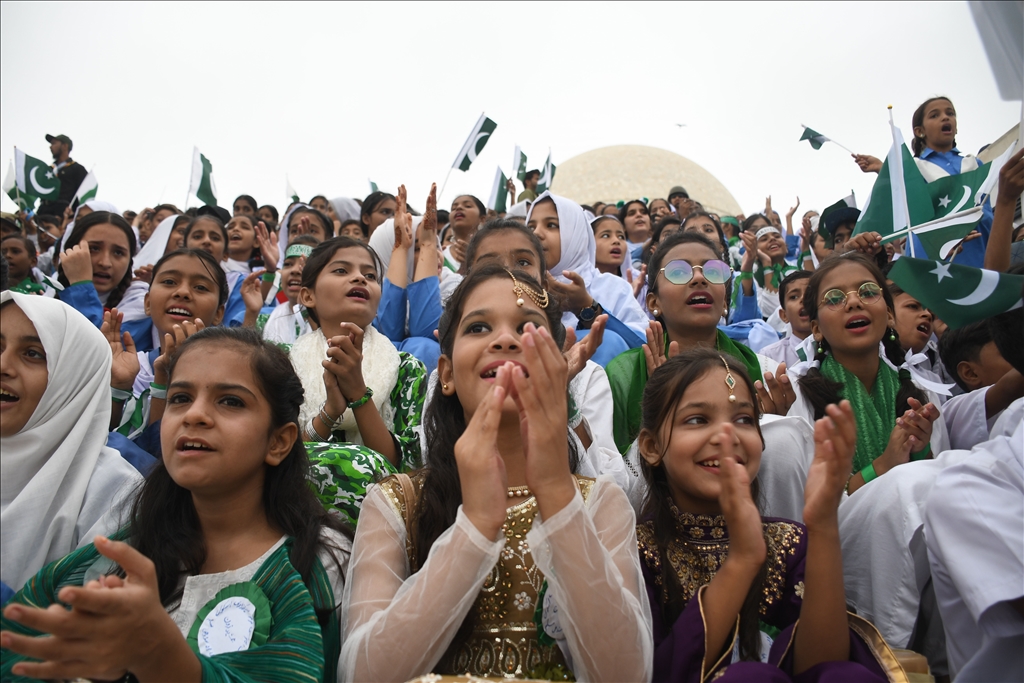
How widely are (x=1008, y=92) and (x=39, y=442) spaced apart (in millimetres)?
4408

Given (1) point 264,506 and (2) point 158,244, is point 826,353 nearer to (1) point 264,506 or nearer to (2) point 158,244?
(1) point 264,506

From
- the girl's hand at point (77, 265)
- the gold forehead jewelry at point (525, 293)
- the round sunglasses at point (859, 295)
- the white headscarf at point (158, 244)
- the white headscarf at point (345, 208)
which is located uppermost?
the white headscarf at point (345, 208)

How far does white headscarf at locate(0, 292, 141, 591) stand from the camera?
2205mm

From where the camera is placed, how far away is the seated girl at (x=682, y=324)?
11.7 feet

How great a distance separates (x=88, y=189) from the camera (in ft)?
28.3

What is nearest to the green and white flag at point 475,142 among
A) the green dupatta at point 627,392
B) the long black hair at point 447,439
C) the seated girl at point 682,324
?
the seated girl at point 682,324

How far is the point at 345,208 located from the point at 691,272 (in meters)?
7.05

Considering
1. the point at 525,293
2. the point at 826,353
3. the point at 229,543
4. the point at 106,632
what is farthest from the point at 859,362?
the point at 106,632

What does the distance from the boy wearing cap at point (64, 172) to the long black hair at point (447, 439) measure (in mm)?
8210

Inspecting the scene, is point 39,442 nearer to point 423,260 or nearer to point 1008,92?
point 423,260

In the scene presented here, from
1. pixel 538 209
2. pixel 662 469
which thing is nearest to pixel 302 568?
pixel 662 469

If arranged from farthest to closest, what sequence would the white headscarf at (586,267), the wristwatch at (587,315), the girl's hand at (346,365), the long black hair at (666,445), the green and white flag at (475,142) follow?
the green and white flag at (475,142)
the white headscarf at (586,267)
the wristwatch at (587,315)
the girl's hand at (346,365)
the long black hair at (666,445)

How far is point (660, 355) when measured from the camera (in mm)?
3379

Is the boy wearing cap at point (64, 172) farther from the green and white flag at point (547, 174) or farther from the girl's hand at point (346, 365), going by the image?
the girl's hand at point (346, 365)
